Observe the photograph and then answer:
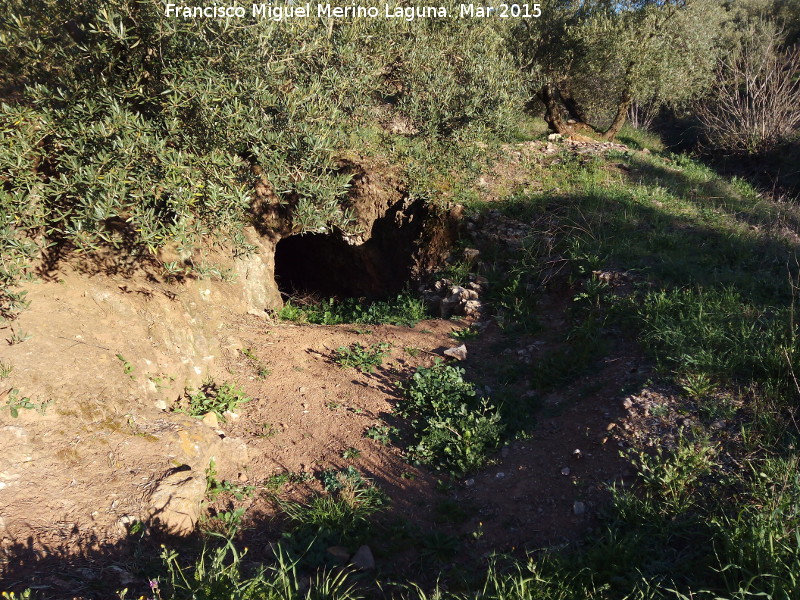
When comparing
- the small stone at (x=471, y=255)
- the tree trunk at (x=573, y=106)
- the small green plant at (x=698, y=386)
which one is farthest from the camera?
the tree trunk at (x=573, y=106)

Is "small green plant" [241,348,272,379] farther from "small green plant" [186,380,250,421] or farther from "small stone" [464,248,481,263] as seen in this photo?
"small stone" [464,248,481,263]

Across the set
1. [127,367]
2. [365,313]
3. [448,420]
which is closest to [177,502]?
[127,367]

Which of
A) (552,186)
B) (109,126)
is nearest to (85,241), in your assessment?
(109,126)

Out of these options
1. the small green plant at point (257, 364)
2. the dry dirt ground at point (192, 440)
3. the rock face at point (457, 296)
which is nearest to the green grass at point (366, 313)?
the rock face at point (457, 296)

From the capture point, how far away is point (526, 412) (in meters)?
5.14

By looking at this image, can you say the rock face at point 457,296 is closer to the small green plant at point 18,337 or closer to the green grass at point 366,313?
the green grass at point 366,313

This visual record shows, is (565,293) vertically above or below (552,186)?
below

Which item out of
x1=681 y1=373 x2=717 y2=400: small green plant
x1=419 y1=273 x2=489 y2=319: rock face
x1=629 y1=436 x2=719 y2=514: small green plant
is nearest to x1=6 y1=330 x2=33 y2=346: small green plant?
x1=629 y1=436 x2=719 y2=514: small green plant

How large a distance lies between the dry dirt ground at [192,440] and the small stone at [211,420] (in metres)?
0.02

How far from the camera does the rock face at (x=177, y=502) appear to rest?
3533 millimetres

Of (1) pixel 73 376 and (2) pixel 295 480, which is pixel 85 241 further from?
(2) pixel 295 480

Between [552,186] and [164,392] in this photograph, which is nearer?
[164,392]

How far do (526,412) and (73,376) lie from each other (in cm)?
398

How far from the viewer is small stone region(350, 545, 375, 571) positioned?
11.5ft
